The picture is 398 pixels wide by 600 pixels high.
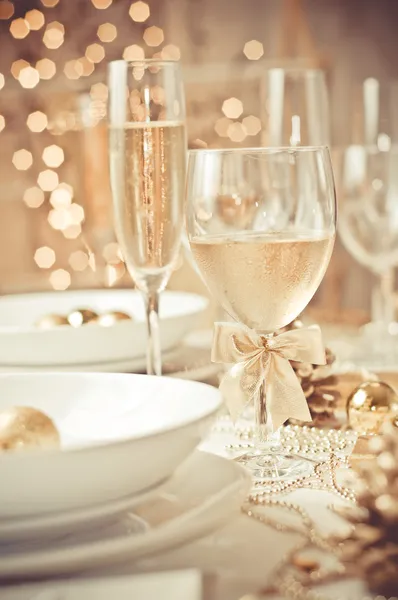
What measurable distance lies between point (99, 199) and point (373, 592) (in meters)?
1.39

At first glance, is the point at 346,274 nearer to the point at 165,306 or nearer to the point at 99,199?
the point at 99,199

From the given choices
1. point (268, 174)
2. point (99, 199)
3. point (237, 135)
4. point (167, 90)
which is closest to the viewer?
point (268, 174)

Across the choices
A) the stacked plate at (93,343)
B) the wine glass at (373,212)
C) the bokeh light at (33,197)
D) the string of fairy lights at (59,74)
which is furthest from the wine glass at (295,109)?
the bokeh light at (33,197)

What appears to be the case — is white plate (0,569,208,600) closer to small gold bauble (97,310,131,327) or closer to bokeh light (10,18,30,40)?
small gold bauble (97,310,131,327)

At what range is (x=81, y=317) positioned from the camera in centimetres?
117

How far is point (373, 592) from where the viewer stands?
53cm

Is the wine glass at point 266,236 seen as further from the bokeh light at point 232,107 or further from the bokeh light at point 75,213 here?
the bokeh light at point 75,213

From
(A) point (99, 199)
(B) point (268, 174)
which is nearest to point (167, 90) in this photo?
(B) point (268, 174)

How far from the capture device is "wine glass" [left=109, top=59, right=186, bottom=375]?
99cm

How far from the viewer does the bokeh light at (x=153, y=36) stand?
204 inches

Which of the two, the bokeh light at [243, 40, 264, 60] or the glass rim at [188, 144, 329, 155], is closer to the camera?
the glass rim at [188, 144, 329, 155]

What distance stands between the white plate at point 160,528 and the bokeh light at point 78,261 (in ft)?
15.8

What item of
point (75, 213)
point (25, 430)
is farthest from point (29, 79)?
point (25, 430)

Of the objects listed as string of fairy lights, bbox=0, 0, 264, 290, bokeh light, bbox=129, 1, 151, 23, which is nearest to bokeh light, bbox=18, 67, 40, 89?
string of fairy lights, bbox=0, 0, 264, 290
